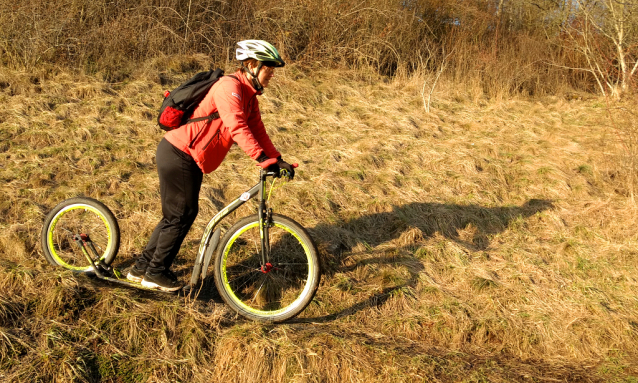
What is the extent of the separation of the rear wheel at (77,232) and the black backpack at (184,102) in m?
1.17

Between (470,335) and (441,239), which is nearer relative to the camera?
(470,335)

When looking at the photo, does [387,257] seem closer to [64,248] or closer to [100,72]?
[64,248]

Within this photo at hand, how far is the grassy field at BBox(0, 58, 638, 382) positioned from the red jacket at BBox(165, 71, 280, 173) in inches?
46.5

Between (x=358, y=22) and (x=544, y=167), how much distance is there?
505 centimetres

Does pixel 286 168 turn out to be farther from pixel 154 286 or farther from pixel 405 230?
pixel 405 230

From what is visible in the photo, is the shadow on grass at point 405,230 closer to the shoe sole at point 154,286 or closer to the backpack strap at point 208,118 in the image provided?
the shoe sole at point 154,286

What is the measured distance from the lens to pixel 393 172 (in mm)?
7094

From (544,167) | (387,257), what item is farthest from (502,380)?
(544,167)

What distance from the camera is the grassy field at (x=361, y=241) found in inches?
146

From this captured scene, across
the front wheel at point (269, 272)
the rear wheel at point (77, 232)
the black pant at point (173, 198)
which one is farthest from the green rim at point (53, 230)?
the front wheel at point (269, 272)

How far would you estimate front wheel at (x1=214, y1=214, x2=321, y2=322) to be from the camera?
4.02 metres

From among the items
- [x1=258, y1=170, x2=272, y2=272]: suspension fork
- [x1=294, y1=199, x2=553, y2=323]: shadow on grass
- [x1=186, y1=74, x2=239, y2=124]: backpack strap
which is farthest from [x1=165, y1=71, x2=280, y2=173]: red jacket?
[x1=294, y1=199, x2=553, y2=323]: shadow on grass

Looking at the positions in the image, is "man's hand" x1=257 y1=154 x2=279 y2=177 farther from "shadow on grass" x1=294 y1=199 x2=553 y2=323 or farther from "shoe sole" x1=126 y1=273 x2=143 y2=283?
"shadow on grass" x1=294 y1=199 x2=553 y2=323

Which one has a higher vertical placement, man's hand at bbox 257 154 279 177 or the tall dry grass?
the tall dry grass
